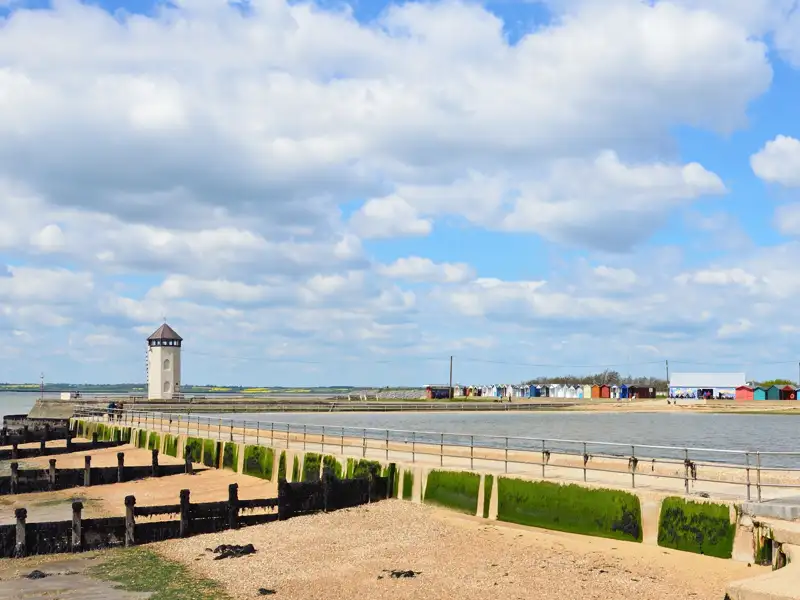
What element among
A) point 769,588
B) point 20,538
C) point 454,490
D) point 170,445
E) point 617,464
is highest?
point 769,588

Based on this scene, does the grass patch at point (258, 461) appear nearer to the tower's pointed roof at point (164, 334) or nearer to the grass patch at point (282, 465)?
the grass patch at point (282, 465)

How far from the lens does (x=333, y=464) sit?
28922mm

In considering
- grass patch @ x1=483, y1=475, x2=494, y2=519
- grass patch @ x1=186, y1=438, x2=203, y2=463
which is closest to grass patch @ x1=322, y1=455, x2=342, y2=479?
grass patch @ x1=483, y1=475, x2=494, y2=519

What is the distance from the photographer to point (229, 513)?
23.4 metres

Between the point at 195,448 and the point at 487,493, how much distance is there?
22619mm

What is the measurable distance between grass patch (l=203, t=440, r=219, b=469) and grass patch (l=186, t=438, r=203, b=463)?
19.7 inches

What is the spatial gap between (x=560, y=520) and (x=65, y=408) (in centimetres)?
7919

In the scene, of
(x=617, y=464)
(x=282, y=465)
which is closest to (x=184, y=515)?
(x=282, y=465)

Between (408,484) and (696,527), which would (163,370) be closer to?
(408,484)

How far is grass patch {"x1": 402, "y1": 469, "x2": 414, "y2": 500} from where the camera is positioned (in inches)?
995

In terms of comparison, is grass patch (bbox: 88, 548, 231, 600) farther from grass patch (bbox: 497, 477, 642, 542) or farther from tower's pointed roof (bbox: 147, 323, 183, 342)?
tower's pointed roof (bbox: 147, 323, 183, 342)

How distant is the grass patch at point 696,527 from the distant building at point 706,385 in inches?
5408

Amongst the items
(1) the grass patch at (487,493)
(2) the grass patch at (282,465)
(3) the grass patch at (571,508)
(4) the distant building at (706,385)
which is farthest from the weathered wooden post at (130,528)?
(4) the distant building at (706,385)

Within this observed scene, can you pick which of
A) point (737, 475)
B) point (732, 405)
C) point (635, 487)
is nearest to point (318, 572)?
point (635, 487)
